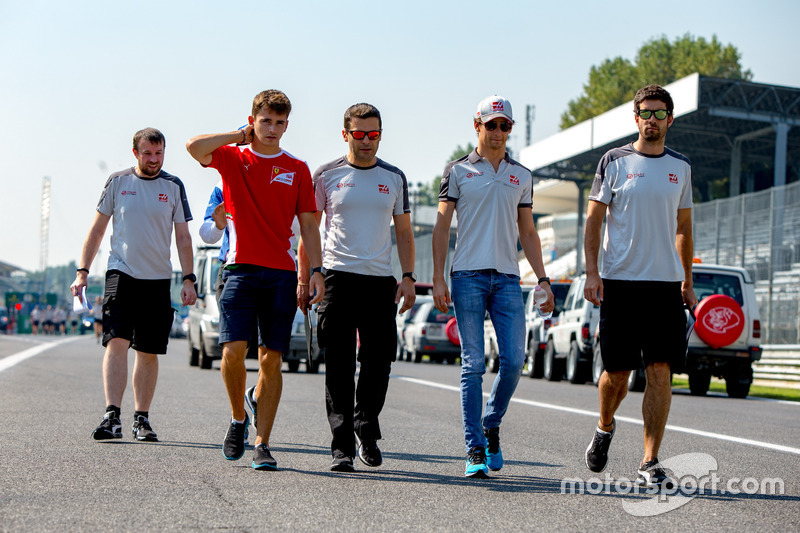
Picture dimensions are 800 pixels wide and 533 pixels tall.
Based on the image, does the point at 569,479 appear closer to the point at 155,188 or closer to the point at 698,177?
the point at 155,188

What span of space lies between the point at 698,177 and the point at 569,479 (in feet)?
155

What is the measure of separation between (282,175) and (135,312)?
80.5 inches

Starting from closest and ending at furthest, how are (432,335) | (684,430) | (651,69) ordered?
1. (684,430)
2. (432,335)
3. (651,69)

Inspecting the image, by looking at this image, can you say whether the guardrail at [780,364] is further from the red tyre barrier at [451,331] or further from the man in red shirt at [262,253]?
the man in red shirt at [262,253]

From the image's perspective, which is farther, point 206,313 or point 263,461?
point 206,313

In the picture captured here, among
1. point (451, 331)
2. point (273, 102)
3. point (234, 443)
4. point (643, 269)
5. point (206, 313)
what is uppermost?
point (273, 102)

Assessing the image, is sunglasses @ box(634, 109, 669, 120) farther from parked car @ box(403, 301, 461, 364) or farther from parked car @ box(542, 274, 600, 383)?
parked car @ box(403, 301, 461, 364)

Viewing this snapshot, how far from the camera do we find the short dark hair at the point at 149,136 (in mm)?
8216

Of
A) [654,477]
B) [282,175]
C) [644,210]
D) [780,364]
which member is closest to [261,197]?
[282,175]

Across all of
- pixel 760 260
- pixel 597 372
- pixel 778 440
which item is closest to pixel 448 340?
pixel 760 260

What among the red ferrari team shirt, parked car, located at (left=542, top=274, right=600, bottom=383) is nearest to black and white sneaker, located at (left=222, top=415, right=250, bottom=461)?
the red ferrari team shirt

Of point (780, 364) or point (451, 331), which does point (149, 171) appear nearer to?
point (780, 364)

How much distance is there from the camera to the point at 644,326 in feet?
21.3

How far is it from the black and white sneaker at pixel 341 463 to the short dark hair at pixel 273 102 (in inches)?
76.4
